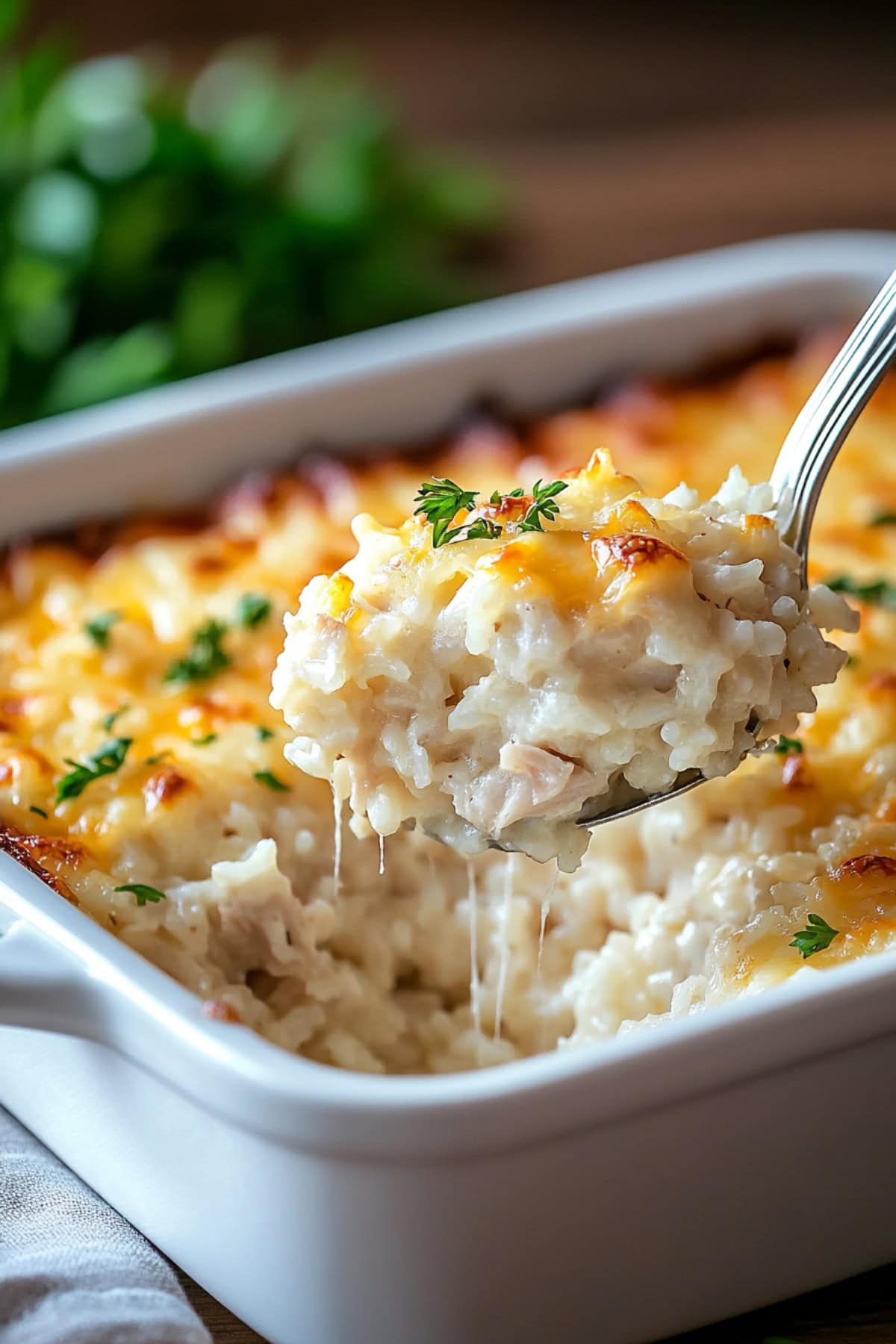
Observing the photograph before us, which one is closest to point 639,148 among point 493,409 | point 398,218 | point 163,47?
point 398,218

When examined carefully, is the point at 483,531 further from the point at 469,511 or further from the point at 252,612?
the point at 252,612

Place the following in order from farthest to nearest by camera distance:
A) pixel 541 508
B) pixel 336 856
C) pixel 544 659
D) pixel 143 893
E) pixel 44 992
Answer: pixel 336 856
pixel 143 893
pixel 541 508
pixel 544 659
pixel 44 992

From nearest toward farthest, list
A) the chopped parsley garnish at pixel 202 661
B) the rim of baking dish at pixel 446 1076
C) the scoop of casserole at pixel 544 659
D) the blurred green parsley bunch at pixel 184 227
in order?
1. the rim of baking dish at pixel 446 1076
2. the scoop of casserole at pixel 544 659
3. the chopped parsley garnish at pixel 202 661
4. the blurred green parsley bunch at pixel 184 227

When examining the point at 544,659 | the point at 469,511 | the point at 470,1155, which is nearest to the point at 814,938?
the point at 544,659

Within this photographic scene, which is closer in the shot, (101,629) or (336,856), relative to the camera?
(336,856)

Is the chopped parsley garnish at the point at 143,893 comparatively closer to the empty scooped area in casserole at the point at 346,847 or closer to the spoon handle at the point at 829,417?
the empty scooped area in casserole at the point at 346,847

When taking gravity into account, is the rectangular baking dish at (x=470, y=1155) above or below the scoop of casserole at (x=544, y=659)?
below

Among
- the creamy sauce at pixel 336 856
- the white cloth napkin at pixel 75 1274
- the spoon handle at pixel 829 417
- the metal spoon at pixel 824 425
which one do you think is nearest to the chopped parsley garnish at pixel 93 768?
the creamy sauce at pixel 336 856
